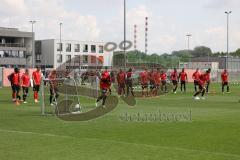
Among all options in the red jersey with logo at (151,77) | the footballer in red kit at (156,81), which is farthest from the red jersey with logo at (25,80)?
the red jersey with logo at (151,77)

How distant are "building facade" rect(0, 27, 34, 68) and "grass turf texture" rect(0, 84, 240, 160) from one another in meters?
78.2

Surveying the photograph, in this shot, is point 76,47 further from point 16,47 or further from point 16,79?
point 16,79

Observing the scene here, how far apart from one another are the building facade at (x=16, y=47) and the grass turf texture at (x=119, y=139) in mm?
78157

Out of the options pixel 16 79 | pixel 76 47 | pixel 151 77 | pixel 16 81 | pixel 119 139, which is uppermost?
pixel 76 47

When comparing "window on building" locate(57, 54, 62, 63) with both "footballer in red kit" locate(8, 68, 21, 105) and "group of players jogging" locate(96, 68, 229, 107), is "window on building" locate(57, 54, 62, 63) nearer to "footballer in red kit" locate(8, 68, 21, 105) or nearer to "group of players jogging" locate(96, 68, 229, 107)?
"group of players jogging" locate(96, 68, 229, 107)

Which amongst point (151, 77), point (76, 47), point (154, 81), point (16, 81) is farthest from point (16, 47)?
point (16, 81)

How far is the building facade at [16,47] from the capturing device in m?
93.4

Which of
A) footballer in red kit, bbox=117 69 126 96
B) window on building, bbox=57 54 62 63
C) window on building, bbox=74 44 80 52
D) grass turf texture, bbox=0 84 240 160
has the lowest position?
grass turf texture, bbox=0 84 240 160

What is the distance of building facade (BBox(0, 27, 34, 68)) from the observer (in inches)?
3676

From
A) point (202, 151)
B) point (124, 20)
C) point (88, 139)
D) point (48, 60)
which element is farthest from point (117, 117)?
point (48, 60)

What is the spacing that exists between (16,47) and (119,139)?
288 ft

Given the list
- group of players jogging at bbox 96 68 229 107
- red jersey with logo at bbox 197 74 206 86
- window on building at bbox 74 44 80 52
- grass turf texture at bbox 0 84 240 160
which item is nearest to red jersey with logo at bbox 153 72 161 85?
group of players jogging at bbox 96 68 229 107

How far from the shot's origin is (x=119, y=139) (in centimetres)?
1222

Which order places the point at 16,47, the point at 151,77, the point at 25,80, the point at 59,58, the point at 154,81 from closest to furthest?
1. the point at 25,80
2. the point at 154,81
3. the point at 151,77
4. the point at 16,47
5. the point at 59,58
